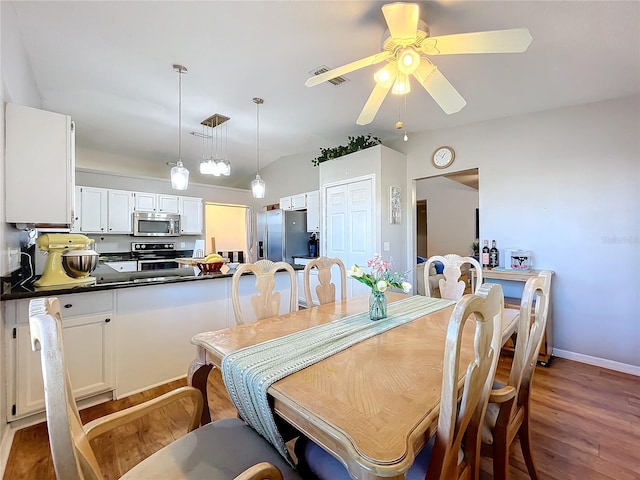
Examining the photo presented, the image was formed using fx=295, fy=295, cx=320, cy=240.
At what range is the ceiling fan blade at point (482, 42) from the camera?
140 centimetres

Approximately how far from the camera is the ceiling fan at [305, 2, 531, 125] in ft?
4.77

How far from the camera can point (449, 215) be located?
8.02 meters

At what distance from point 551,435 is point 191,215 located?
5.85 meters

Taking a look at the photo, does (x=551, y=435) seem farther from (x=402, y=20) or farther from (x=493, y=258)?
(x=402, y=20)

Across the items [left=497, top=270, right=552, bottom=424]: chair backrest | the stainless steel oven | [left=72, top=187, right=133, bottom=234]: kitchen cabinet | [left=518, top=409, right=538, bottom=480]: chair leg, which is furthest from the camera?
the stainless steel oven

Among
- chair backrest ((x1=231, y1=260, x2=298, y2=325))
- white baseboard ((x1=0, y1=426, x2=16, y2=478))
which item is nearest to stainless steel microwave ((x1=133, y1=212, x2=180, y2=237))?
white baseboard ((x1=0, y1=426, x2=16, y2=478))

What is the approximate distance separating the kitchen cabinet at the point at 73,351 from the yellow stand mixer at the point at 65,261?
0.19 meters

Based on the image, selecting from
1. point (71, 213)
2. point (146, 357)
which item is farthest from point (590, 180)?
point (71, 213)

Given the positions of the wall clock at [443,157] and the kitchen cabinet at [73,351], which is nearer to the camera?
the kitchen cabinet at [73,351]

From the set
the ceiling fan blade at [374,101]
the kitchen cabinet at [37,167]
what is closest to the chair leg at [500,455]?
the ceiling fan blade at [374,101]

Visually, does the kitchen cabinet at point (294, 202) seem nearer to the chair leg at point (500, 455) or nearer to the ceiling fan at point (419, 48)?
the ceiling fan at point (419, 48)

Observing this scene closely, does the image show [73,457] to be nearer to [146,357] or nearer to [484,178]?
[146,357]

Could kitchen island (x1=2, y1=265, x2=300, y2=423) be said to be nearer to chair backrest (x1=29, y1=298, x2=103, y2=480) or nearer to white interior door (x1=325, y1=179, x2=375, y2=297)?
chair backrest (x1=29, y1=298, x2=103, y2=480)

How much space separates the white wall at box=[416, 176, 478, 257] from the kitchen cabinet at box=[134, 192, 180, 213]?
19.4ft
